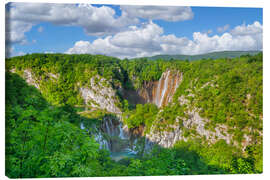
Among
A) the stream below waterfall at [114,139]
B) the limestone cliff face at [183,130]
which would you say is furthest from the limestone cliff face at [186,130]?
the stream below waterfall at [114,139]

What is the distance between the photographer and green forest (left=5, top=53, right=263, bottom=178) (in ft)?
11.7

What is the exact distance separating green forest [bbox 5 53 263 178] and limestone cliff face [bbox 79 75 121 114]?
0.19 ft

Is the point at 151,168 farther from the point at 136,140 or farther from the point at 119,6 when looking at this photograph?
the point at 119,6

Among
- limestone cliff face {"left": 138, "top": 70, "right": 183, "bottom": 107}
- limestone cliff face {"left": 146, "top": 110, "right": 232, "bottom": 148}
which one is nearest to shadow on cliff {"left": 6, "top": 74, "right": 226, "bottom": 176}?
limestone cliff face {"left": 146, "top": 110, "right": 232, "bottom": 148}

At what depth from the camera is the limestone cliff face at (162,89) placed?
14.9 ft

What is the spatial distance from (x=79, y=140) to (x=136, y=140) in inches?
76.9

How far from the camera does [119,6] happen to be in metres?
3.84

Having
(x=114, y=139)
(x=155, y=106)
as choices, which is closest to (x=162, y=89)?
(x=155, y=106)

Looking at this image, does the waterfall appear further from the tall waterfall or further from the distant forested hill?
the distant forested hill

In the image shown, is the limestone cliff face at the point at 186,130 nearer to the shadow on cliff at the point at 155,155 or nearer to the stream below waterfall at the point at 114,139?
the shadow on cliff at the point at 155,155

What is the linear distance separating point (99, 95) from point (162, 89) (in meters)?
1.35

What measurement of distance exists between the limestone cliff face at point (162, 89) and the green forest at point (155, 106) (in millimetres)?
95

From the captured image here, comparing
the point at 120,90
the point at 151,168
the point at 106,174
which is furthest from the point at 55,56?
the point at 151,168

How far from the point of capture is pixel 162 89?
15.1 ft
